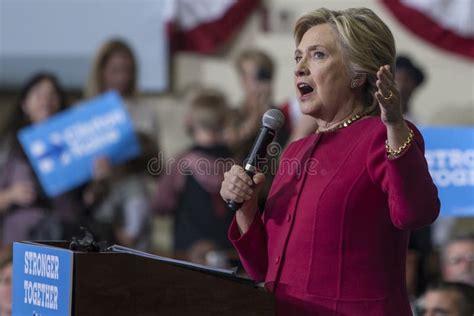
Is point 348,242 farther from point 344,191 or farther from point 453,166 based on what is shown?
point 453,166

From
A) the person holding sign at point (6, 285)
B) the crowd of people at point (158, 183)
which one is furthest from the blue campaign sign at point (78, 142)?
the person holding sign at point (6, 285)

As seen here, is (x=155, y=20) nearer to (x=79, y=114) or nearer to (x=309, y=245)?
(x=79, y=114)

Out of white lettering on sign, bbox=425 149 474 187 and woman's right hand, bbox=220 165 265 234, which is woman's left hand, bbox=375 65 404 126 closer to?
woman's right hand, bbox=220 165 265 234

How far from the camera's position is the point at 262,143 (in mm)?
3418

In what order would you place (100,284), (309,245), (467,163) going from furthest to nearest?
1. (467,163)
2. (309,245)
3. (100,284)

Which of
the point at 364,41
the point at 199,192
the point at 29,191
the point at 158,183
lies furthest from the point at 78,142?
the point at 364,41

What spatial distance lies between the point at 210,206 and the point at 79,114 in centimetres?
90

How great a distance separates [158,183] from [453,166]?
256 centimetres

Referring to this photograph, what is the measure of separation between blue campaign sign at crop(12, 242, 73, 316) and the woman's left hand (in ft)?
2.77

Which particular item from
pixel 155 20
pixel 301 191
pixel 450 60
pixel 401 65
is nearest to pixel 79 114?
pixel 401 65

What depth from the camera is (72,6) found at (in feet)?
31.0

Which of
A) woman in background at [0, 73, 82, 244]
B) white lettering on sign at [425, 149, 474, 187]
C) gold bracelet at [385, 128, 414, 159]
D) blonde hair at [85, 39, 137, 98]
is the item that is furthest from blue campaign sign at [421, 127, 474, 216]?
blonde hair at [85, 39, 137, 98]

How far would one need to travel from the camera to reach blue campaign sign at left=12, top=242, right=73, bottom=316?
3113 millimetres

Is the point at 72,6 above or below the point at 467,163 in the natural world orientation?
above
